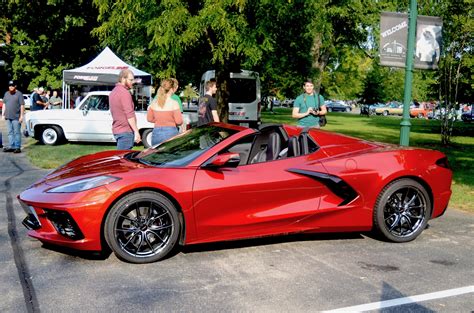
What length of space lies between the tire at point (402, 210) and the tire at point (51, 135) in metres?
11.9

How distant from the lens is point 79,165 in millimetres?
5508

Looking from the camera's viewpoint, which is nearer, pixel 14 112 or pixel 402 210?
pixel 402 210

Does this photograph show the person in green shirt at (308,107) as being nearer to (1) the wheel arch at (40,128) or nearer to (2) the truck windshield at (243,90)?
(1) the wheel arch at (40,128)

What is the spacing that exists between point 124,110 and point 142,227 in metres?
3.15

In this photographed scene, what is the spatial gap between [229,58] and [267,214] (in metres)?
10.4

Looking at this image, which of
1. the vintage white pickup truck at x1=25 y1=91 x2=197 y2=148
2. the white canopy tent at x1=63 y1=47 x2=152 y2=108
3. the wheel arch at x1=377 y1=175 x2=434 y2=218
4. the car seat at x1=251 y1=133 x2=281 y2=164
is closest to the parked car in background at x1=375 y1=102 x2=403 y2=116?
the white canopy tent at x1=63 y1=47 x2=152 y2=108

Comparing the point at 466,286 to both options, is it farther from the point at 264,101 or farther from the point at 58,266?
the point at 264,101

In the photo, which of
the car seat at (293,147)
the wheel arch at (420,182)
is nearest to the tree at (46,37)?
Answer: the car seat at (293,147)

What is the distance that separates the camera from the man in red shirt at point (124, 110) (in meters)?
7.33

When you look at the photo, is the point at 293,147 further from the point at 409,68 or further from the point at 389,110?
the point at 389,110

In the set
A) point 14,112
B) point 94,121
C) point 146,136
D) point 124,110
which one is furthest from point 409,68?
point 14,112

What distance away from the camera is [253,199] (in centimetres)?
487

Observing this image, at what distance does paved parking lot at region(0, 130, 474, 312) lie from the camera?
3752 millimetres

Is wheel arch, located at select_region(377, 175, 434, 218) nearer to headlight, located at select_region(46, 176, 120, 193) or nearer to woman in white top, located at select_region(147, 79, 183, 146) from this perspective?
headlight, located at select_region(46, 176, 120, 193)
